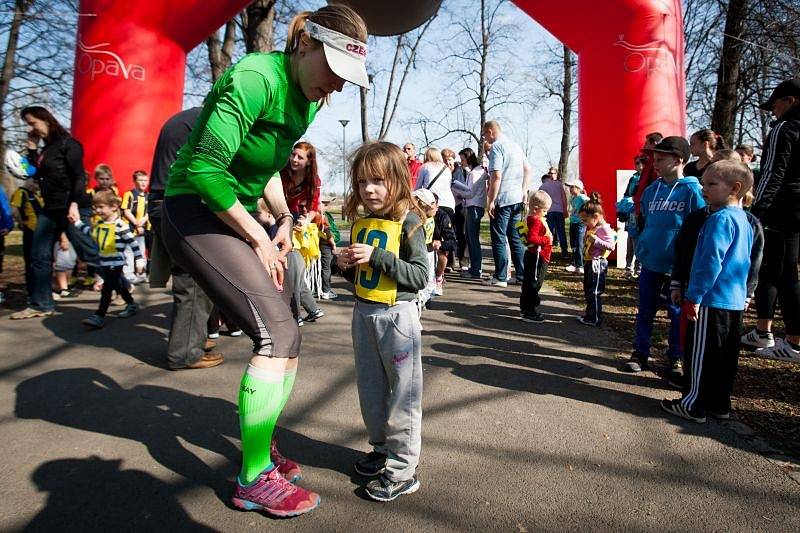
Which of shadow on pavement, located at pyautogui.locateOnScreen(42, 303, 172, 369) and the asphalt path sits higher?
shadow on pavement, located at pyautogui.locateOnScreen(42, 303, 172, 369)

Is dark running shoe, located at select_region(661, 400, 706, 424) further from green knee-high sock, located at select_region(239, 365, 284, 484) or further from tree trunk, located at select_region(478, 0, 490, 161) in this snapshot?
tree trunk, located at select_region(478, 0, 490, 161)

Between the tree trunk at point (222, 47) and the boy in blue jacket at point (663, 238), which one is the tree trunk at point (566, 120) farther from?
the boy in blue jacket at point (663, 238)

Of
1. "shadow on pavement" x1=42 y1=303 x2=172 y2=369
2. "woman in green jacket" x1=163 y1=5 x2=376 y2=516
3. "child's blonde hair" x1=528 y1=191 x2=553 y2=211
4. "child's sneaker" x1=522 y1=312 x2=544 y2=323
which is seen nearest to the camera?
"woman in green jacket" x1=163 y1=5 x2=376 y2=516

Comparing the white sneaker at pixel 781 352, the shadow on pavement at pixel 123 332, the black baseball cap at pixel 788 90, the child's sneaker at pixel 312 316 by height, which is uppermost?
the black baseball cap at pixel 788 90

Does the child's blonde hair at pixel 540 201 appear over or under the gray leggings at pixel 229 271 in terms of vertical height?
over

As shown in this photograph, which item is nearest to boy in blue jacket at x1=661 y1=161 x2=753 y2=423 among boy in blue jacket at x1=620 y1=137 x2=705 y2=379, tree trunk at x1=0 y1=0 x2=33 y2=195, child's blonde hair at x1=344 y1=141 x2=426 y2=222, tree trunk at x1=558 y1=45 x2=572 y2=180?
boy in blue jacket at x1=620 y1=137 x2=705 y2=379

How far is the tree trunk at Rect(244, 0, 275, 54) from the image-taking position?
11.4 m

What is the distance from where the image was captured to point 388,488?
7.48 feet

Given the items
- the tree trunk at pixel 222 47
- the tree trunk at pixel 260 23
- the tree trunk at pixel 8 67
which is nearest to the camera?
the tree trunk at pixel 260 23

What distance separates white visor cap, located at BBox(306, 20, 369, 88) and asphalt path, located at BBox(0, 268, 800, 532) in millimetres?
1792

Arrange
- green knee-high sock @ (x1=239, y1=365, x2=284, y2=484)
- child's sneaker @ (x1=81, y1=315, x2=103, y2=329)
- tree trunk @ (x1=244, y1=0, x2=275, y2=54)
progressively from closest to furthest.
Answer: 1. green knee-high sock @ (x1=239, y1=365, x2=284, y2=484)
2. child's sneaker @ (x1=81, y1=315, x2=103, y2=329)
3. tree trunk @ (x1=244, y1=0, x2=275, y2=54)

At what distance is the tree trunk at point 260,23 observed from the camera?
1140 centimetres

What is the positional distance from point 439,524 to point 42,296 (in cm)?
541

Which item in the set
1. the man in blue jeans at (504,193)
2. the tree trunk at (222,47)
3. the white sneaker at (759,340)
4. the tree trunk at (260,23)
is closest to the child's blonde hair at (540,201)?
the man in blue jeans at (504,193)
